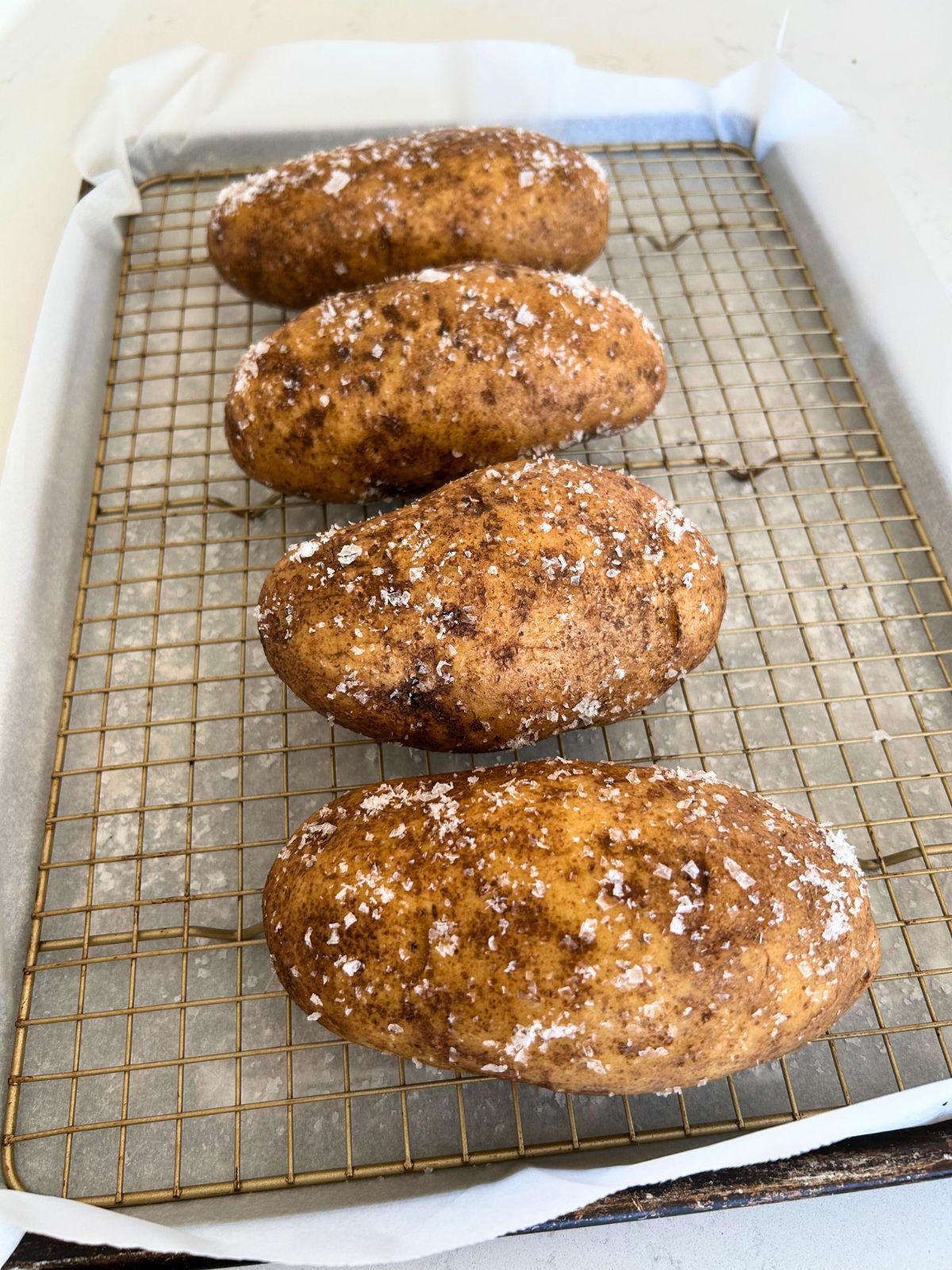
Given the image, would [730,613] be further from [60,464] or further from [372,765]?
[60,464]

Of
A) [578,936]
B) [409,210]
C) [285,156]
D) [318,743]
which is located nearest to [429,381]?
[409,210]

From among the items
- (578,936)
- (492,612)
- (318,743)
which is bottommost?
(318,743)

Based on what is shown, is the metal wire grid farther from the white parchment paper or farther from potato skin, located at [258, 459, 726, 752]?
potato skin, located at [258, 459, 726, 752]

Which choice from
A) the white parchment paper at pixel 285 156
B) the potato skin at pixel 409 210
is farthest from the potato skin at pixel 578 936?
the potato skin at pixel 409 210

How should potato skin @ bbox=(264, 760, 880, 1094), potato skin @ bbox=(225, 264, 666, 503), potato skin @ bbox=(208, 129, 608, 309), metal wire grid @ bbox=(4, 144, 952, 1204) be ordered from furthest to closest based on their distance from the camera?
potato skin @ bbox=(208, 129, 608, 309) < potato skin @ bbox=(225, 264, 666, 503) < metal wire grid @ bbox=(4, 144, 952, 1204) < potato skin @ bbox=(264, 760, 880, 1094)

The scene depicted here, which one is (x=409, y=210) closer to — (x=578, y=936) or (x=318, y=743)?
(x=318, y=743)

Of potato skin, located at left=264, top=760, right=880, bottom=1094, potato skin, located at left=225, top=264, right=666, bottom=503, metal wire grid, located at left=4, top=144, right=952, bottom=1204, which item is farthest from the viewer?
potato skin, located at left=225, top=264, right=666, bottom=503

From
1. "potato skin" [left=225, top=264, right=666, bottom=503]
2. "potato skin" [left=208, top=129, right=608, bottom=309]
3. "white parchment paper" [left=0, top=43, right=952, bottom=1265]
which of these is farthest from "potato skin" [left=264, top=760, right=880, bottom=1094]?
"potato skin" [left=208, top=129, right=608, bottom=309]
